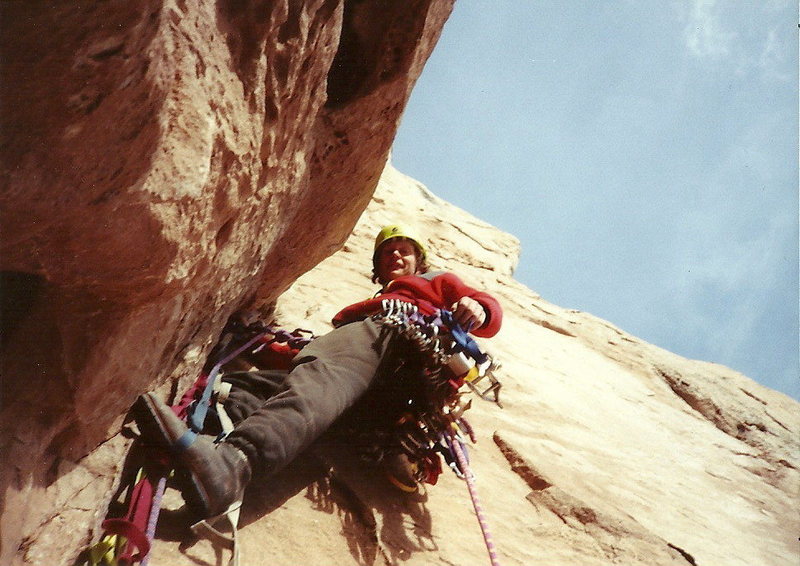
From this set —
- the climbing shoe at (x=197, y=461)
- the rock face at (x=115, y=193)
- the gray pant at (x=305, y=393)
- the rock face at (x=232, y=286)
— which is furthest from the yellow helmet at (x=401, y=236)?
the climbing shoe at (x=197, y=461)

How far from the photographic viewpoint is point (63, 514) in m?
1.63

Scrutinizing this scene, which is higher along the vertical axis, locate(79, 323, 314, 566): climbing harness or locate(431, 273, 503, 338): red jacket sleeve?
locate(431, 273, 503, 338): red jacket sleeve

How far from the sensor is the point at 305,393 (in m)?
2.22

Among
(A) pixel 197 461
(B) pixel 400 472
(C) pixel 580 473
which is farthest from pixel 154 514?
(C) pixel 580 473

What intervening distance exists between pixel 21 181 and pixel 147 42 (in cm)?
45

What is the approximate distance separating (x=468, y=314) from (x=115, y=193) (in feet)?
6.57

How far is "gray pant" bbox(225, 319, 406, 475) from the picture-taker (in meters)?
2.02

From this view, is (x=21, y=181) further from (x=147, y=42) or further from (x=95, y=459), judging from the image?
(x=95, y=459)

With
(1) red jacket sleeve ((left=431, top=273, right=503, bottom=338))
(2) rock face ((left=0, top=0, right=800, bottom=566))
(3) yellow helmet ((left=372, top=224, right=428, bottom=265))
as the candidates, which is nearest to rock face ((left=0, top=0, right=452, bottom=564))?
(2) rock face ((left=0, top=0, right=800, bottom=566))

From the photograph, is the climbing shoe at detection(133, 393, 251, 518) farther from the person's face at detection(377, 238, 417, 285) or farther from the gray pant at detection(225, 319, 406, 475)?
the person's face at detection(377, 238, 417, 285)

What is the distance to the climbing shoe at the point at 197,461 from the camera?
1823 millimetres

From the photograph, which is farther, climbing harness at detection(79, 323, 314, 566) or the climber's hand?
the climber's hand

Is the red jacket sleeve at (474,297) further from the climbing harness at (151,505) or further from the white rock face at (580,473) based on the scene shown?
the climbing harness at (151,505)

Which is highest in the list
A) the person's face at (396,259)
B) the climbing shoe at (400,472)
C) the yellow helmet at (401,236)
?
the yellow helmet at (401,236)
